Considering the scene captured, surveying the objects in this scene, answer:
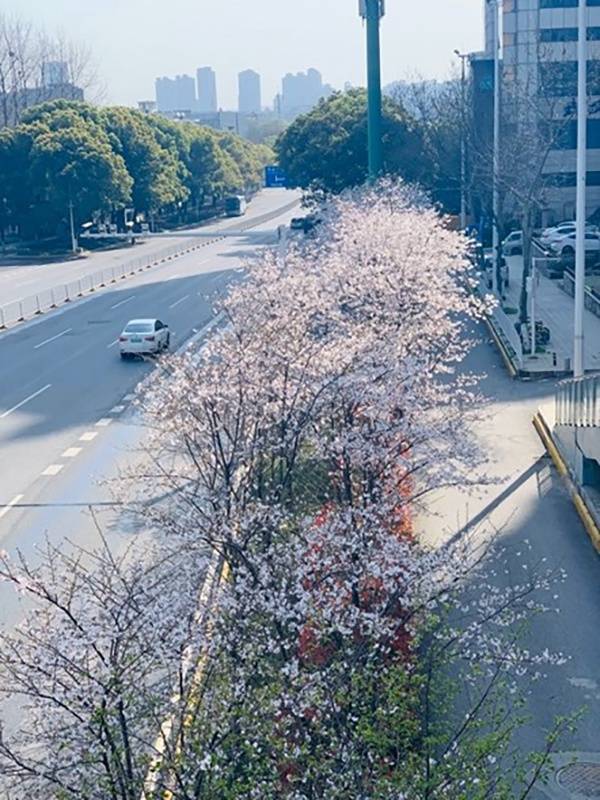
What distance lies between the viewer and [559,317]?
117ft

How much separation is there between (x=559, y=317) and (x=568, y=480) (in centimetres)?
1714

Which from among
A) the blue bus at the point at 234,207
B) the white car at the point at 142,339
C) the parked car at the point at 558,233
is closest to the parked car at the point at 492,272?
the parked car at the point at 558,233

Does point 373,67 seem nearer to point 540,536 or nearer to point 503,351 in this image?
point 503,351

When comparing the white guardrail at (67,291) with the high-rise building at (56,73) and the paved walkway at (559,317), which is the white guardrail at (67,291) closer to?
the paved walkway at (559,317)

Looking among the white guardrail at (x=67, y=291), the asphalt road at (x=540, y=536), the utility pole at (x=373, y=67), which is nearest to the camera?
the asphalt road at (x=540, y=536)

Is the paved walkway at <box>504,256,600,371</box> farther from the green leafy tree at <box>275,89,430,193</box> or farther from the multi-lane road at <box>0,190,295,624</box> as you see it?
the multi-lane road at <box>0,190,295,624</box>

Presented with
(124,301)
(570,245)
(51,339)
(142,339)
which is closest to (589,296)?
(570,245)

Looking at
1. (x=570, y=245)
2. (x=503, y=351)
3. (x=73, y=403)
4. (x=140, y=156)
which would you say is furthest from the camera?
(x=140, y=156)

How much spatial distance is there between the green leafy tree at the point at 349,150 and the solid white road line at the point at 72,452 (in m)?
35.3

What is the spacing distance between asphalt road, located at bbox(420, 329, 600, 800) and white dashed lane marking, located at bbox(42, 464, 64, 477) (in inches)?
293

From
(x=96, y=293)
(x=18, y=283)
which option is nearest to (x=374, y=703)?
(x=96, y=293)

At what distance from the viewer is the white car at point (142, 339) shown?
32.0m

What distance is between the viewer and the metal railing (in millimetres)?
17453

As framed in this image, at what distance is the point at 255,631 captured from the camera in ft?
29.4
